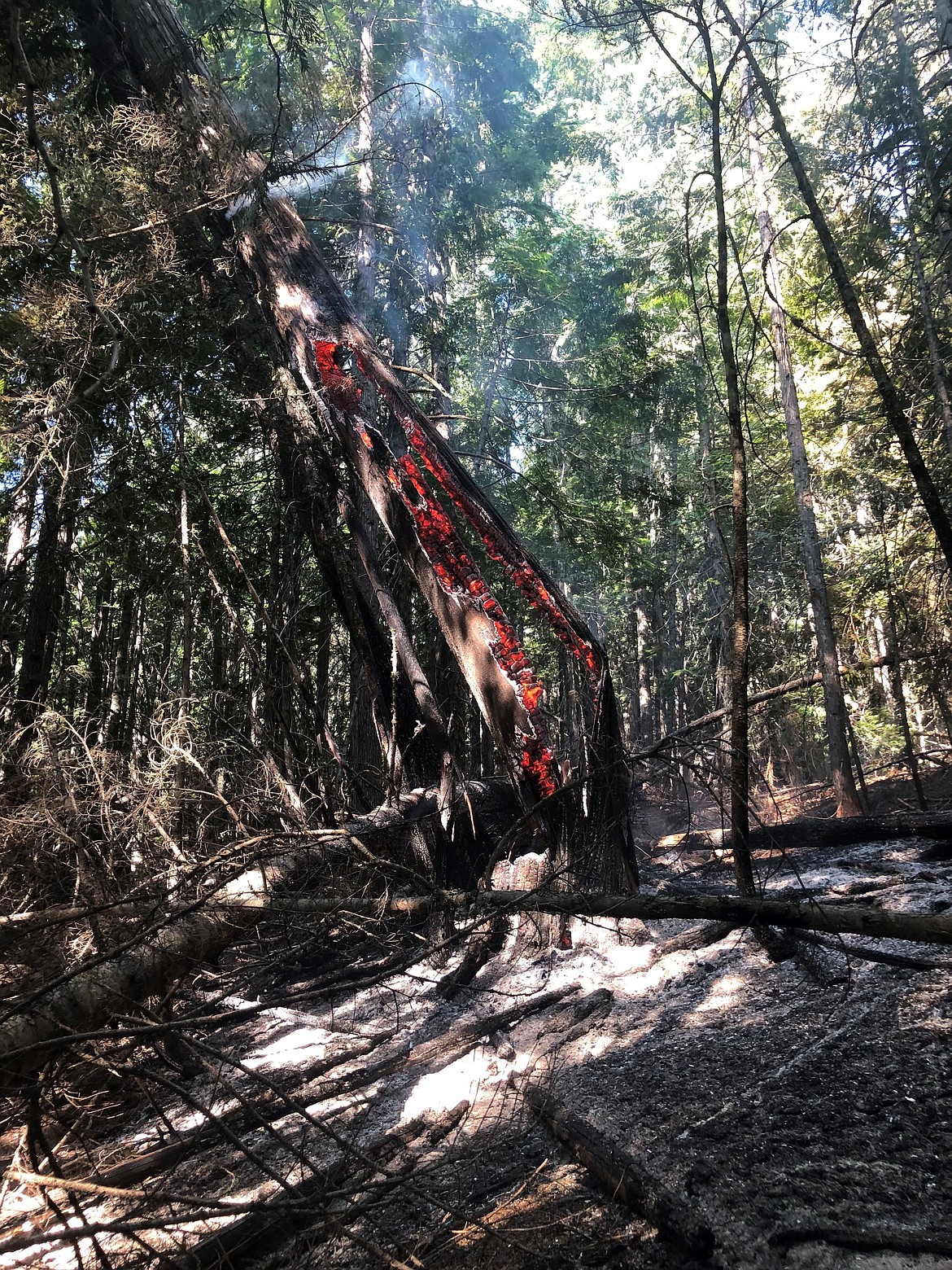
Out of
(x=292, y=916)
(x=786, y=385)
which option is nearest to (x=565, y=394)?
(x=786, y=385)

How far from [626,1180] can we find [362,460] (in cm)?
494

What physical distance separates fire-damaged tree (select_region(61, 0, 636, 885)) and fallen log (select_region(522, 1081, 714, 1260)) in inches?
73.7

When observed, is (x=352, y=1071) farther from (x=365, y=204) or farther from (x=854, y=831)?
(x=365, y=204)

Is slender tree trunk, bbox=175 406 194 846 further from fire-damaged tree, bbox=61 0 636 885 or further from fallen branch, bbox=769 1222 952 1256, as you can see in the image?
fallen branch, bbox=769 1222 952 1256

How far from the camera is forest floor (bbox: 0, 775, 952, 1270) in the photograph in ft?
7.21

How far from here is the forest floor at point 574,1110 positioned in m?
2.20

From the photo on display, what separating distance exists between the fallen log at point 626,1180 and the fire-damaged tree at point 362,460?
6.14ft

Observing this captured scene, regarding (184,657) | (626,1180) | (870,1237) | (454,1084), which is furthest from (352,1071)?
(184,657)

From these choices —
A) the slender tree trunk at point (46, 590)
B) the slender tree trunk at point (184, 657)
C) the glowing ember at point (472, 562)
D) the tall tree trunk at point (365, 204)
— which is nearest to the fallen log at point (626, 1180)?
the glowing ember at point (472, 562)

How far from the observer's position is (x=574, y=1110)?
310 centimetres

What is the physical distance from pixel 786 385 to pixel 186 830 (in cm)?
952

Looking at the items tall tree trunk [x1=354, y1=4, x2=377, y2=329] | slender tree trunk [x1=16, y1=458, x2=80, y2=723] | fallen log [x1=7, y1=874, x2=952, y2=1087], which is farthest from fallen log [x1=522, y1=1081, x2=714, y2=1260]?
tall tree trunk [x1=354, y1=4, x2=377, y2=329]

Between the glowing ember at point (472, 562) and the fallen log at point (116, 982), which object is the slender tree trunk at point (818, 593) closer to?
the glowing ember at point (472, 562)

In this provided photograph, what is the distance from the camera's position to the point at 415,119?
16.6 m
